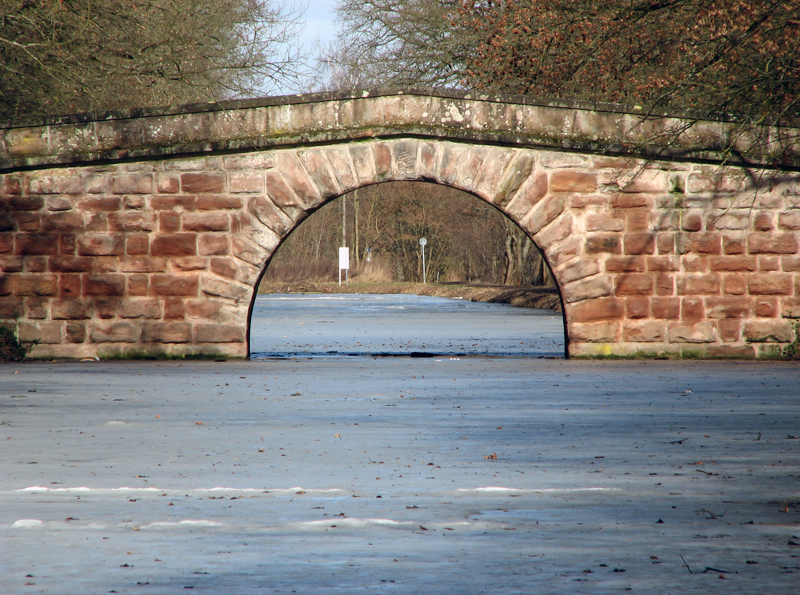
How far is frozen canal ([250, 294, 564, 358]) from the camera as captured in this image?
50.2 feet

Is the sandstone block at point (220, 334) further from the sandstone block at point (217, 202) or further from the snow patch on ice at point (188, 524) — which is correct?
the snow patch on ice at point (188, 524)

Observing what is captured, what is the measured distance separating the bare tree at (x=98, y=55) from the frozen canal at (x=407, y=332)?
447 centimetres

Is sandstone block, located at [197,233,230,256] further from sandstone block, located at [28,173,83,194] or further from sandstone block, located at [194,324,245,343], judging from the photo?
sandstone block, located at [28,173,83,194]

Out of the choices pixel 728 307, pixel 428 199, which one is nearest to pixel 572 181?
pixel 728 307

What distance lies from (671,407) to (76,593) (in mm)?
5779

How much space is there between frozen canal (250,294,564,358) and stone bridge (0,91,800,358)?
6.48 feet

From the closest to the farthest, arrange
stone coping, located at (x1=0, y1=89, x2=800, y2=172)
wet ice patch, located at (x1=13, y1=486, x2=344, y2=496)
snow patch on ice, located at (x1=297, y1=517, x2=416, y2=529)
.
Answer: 1. snow patch on ice, located at (x1=297, y1=517, x2=416, y2=529)
2. wet ice patch, located at (x1=13, y1=486, x2=344, y2=496)
3. stone coping, located at (x1=0, y1=89, x2=800, y2=172)

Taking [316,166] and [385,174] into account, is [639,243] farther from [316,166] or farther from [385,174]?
[316,166]

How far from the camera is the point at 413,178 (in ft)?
41.2

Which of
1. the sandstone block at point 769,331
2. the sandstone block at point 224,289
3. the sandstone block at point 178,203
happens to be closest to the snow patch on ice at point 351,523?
the sandstone block at point 224,289

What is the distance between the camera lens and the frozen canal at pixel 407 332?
15.3 m

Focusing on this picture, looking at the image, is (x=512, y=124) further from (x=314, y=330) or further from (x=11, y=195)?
(x=314, y=330)

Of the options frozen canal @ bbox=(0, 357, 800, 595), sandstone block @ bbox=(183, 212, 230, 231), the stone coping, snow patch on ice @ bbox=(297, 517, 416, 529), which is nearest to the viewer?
frozen canal @ bbox=(0, 357, 800, 595)

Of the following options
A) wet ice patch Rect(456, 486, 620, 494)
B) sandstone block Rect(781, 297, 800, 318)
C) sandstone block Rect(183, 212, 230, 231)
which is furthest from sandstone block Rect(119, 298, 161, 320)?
wet ice patch Rect(456, 486, 620, 494)
